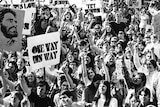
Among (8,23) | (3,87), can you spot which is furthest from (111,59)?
(3,87)

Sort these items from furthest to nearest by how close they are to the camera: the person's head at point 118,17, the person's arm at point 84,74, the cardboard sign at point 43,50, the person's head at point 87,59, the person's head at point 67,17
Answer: the person's head at point 118,17 → the person's head at point 67,17 → the person's head at point 87,59 → the person's arm at point 84,74 → the cardboard sign at point 43,50

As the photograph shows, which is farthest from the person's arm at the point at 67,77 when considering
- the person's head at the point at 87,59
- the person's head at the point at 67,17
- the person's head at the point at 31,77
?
the person's head at the point at 67,17

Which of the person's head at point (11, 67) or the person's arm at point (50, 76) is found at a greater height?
the person's head at point (11, 67)

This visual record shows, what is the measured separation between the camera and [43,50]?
6.35 meters

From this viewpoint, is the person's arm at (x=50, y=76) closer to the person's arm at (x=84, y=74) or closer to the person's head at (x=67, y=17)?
the person's arm at (x=84, y=74)

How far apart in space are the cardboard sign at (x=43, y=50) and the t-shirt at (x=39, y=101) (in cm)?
54

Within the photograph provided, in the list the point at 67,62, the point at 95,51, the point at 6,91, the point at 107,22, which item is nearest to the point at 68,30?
the point at 107,22

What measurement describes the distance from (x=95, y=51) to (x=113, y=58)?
46.7 inches

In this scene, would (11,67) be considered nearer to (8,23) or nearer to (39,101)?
(8,23)

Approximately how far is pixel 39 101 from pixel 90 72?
1.27m

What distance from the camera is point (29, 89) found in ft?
20.3

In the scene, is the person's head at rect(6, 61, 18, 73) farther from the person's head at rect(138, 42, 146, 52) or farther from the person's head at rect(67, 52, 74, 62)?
the person's head at rect(138, 42, 146, 52)

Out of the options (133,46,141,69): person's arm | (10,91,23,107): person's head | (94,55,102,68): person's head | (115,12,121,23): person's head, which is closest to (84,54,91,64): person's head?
(94,55,102,68): person's head

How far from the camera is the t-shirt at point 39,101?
577 cm
